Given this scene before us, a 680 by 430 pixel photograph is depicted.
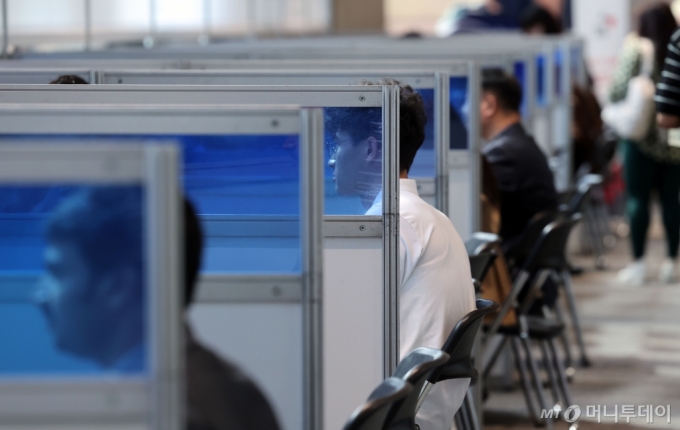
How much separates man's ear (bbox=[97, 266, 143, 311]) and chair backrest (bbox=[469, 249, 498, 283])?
1.90m

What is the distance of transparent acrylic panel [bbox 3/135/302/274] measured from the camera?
167cm

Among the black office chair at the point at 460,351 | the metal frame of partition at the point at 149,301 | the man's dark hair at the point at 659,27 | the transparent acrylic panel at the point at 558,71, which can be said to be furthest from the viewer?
the transparent acrylic panel at the point at 558,71

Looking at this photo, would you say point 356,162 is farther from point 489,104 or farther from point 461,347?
point 489,104

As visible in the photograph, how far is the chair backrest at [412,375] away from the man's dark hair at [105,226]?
0.75 meters

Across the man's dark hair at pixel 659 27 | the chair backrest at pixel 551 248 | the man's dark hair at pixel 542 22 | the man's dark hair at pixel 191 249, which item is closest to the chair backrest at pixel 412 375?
the man's dark hair at pixel 191 249

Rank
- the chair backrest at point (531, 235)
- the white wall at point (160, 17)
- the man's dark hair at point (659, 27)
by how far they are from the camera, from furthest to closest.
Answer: the man's dark hair at point (659, 27) < the white wall at point (160, 17) < the chair backrest at point (531, 235)

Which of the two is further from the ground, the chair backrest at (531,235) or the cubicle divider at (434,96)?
the cubicle divider at (434,96)

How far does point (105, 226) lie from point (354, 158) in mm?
979

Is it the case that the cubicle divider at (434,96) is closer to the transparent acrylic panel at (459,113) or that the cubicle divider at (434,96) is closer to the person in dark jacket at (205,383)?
the transparent acrylic panel at (459,113)

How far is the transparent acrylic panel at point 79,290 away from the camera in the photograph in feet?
4.26

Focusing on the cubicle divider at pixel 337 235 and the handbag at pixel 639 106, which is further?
the handbag at pixel 639 106

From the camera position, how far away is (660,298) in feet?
21.2

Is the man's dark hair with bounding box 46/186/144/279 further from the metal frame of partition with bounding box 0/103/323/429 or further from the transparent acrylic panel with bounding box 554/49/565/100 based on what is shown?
the transparent acrylic panel with bounding box 554/49/565/100

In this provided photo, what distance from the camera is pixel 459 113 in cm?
359
